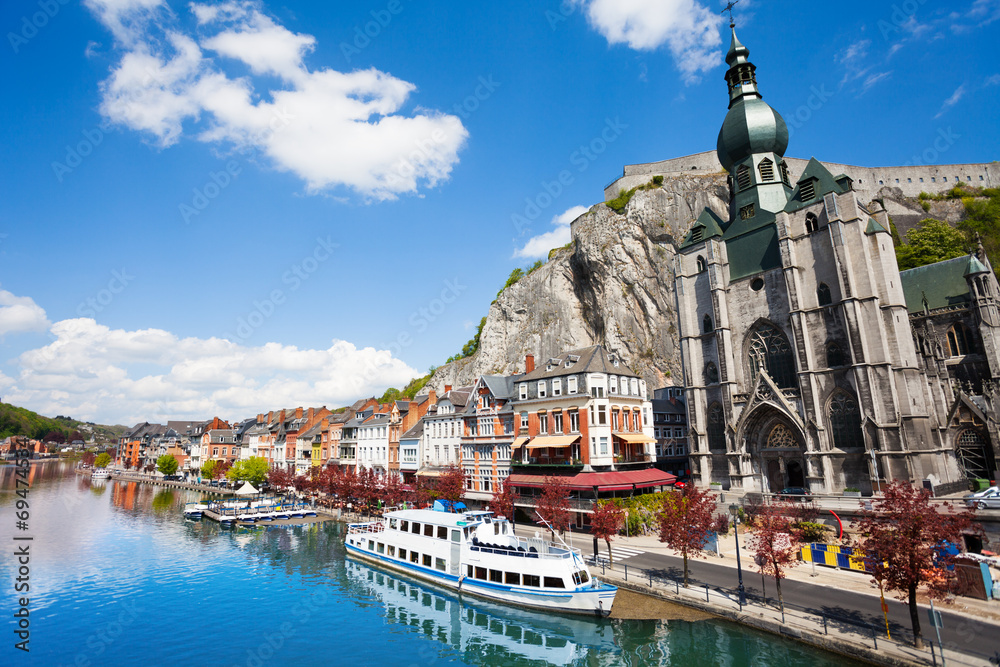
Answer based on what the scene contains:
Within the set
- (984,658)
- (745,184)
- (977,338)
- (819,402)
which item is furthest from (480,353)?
(984,658)

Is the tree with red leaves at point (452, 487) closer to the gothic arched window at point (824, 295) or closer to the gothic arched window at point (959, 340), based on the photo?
the gothic arched window at point (824, 295)

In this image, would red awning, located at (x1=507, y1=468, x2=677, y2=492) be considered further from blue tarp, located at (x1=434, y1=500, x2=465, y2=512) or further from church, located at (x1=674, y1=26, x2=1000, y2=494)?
church, located at (x1=674, y1=26, x2=1000, y2=494)

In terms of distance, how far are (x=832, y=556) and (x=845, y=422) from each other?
1636cm

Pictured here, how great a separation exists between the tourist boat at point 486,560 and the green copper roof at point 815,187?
37.8 metres

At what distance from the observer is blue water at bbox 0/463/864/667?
799 inches

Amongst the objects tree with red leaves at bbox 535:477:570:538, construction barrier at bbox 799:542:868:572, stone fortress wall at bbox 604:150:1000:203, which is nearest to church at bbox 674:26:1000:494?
construction barrier at bbox 799:542:868:572

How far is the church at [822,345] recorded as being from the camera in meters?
38.7

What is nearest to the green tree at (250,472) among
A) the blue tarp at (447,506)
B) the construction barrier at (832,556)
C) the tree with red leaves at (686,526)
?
the blue tarp at (447,506)

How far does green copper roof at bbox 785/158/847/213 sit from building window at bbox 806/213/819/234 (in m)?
1.05

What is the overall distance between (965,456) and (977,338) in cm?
1077

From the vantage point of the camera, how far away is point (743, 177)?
5328cm

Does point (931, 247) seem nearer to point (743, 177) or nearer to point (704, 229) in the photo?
point (743, 177)

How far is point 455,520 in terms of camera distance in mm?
30969

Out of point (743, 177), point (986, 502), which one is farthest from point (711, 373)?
point (986, 502)
